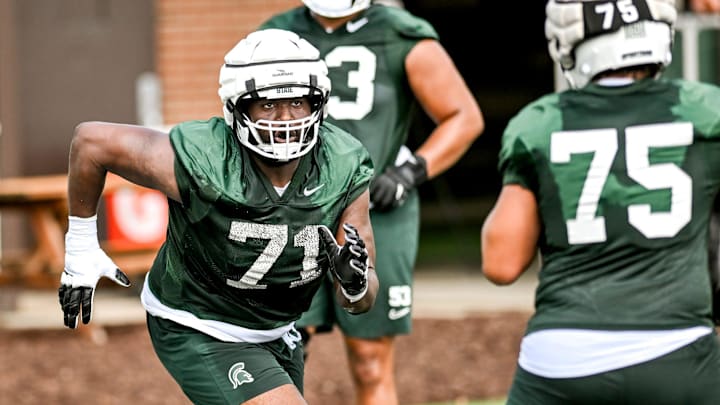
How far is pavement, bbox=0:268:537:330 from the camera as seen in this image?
10.0 metres

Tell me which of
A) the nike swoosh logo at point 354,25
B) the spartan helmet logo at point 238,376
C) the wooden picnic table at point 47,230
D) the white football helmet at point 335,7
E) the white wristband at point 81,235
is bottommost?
the wooden picnic table at point 47,230

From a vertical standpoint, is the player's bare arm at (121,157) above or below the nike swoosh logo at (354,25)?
below

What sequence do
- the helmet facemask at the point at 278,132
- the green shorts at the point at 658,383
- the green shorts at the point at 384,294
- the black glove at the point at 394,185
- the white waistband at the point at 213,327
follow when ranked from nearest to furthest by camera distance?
the green shorts at the point at 658,383, the helmet facemask at the point at 278,132, the white waistband at the point at 213,327, the black glove at the point at 394,185, the green shorts at the point at 384,294

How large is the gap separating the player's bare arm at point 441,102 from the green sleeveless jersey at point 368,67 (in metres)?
0.06

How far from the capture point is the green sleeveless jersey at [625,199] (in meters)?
3.71

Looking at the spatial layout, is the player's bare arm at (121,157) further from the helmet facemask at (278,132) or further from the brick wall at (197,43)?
the brick wall at (197,43)

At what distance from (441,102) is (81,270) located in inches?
74.6

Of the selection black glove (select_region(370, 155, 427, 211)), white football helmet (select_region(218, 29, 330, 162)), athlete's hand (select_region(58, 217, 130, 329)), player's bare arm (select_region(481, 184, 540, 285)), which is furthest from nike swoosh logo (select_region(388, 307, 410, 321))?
player's bare arm (select_region(481, 184, 540, 285))

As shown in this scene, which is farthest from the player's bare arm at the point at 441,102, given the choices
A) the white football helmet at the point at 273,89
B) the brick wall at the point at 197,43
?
the brick wall at the point at 197,43

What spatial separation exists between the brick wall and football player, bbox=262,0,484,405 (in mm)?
4448

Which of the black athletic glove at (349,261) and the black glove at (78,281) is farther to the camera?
the black glove at (78,281)

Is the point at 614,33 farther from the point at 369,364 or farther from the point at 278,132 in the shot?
the point at 369,364

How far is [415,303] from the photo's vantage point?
10.6 meters

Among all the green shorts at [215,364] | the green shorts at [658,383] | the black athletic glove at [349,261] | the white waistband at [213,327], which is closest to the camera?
the green shorts at [658,383]
